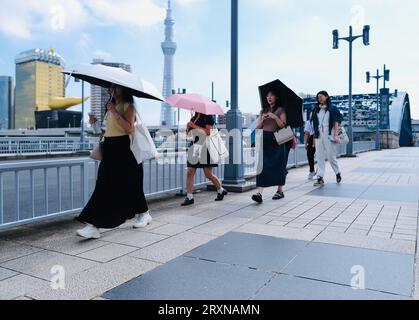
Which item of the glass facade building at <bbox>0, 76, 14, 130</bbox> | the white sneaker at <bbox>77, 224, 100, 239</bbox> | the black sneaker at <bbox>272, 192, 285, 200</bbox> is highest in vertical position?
the glass facade building at <bbox>0, 76, 14, 130</bbox>

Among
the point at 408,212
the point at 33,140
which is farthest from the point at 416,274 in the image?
the point at 33,140

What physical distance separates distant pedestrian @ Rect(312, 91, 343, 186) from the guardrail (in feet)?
6.77

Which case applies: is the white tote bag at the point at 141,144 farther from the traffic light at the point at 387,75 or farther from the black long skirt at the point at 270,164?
the traffic light at the point at 387,75

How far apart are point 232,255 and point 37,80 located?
9848 centimetres

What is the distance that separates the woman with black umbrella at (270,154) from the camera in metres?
6.18

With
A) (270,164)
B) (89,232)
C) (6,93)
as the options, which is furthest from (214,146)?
(6,93)

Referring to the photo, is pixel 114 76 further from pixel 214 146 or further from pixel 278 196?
pixel 278 196

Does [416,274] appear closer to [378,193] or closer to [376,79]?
[378,193]

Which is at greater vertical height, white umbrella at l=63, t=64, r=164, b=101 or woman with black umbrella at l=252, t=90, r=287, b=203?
white umbrella at l=63, t=64, r=164, b=101

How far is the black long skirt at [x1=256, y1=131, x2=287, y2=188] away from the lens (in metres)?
6.29

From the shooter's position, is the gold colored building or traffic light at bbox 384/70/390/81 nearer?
traffic light at bbox 384/70/390/81

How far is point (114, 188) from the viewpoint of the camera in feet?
13.9

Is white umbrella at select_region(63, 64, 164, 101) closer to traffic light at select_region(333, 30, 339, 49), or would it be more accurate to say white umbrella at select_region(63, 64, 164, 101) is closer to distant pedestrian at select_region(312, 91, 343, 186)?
distant pedestrian at select_region(312, 91, 343, 186)

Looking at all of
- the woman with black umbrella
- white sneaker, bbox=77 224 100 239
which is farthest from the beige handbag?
white sneaker, bbox=77 224 100 239
